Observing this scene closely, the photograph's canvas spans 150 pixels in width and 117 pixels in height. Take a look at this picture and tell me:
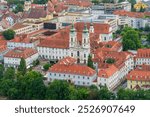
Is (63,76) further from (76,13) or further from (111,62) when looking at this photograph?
(76,13)

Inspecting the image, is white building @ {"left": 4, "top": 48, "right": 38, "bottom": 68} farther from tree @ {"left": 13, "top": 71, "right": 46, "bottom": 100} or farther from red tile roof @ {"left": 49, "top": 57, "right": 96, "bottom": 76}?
tree @ {"left": 13, "top": 71, "right": 46, "bottom": 100}

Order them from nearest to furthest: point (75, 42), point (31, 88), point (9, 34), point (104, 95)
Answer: point (104, 95), point (31, 88), point (75, 42), point (9, 34)

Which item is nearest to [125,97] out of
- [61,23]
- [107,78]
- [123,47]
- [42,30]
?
[107,78]

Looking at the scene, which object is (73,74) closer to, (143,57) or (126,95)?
(126,95)

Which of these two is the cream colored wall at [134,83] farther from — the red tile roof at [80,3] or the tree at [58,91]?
the red tile roof at [80,3]

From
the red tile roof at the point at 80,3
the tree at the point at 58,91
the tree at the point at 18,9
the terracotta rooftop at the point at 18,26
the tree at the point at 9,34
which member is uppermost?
the red tile roof at the point at 80,3

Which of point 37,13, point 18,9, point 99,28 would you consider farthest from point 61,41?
point 18,9

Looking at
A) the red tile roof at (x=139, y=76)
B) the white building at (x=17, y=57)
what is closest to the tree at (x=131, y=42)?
the white building at (x=17, y=57)

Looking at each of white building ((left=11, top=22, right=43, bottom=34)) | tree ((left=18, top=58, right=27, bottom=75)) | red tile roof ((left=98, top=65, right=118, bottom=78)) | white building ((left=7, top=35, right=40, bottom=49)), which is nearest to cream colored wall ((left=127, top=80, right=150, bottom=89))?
red tile roof ((left=98, top=65, right=118, bottom=78))
